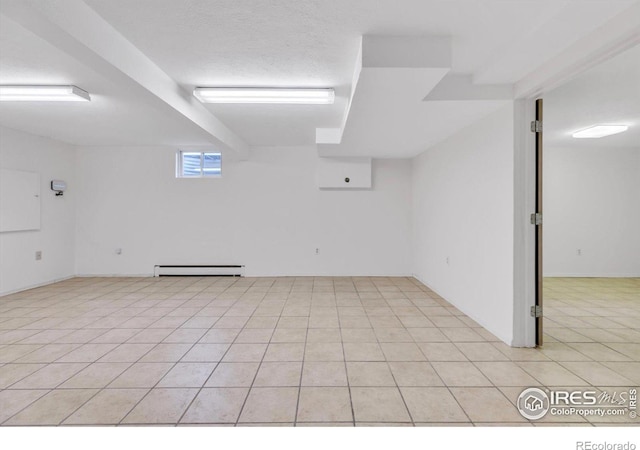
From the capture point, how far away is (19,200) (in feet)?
16.0

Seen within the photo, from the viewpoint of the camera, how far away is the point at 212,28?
2154mm

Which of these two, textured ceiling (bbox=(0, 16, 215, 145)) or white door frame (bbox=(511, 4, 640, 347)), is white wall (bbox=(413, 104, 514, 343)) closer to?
white door frame (bbox=(511, 4, 640, 347))

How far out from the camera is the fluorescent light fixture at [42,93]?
3207 millimetres

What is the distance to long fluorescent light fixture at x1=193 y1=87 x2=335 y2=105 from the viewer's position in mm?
3188

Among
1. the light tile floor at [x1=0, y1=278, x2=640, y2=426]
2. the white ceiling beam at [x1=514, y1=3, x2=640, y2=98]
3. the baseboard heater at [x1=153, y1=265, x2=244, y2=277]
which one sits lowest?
the light tile floor at [x1=0, y1=278, x2=640, y2=426]

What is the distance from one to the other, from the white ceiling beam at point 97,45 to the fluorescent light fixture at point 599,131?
5488mm

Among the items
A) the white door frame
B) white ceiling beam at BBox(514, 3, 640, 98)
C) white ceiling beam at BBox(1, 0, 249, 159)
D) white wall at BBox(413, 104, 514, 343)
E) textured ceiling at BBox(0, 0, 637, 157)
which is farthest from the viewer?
white wall at BBox(413, 104, 514, 343)

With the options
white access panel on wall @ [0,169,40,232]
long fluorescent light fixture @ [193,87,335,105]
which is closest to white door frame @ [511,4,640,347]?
long fluorescent light fixture @ [193,87,335,105]

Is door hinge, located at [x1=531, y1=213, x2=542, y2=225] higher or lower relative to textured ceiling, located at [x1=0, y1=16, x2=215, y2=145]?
lower

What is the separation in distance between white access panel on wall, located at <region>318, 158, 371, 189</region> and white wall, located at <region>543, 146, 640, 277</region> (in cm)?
348

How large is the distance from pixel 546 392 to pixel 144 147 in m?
6.83

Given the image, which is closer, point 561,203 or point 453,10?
point 453,10

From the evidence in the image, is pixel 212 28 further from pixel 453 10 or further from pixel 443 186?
pixel 443 186
